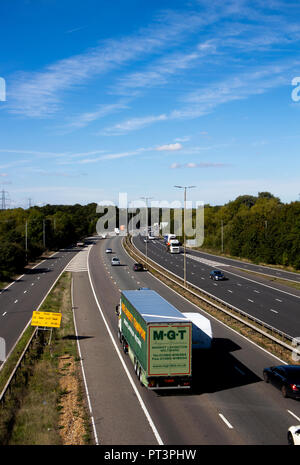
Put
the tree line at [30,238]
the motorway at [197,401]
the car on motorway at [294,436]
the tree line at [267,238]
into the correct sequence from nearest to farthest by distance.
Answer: the car on motorway at [294,436]
the motorway at [197,401]
the tree line at [30,238]
the tree line at [267,238]

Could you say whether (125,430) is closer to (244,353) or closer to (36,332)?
(244,353)

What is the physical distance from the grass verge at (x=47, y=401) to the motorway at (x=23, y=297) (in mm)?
3359

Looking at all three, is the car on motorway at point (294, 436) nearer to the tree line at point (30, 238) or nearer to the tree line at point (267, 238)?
the tree line at point (30, 238)

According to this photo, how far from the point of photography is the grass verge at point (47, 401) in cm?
1523

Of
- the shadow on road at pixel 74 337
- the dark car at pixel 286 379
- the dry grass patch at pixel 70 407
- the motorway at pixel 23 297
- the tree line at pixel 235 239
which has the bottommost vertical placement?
the motorway at pixel 23 297

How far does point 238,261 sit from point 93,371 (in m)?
65.9

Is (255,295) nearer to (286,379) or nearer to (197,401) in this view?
(286,379)

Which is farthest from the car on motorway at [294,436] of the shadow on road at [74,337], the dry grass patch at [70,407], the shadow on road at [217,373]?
the shadow on road at [74,337]

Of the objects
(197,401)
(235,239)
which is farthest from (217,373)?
(235,239)

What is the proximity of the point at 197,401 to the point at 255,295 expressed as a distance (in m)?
29.9

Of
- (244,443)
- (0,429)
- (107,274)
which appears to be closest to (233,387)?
(244,443)

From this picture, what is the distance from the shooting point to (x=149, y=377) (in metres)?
18.3

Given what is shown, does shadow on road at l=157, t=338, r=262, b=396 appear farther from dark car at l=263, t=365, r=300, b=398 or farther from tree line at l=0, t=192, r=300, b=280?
tree line at l=0, t=192, r=300, b=280

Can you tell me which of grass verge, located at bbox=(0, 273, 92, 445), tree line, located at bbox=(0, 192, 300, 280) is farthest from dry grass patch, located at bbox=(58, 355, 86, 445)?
tree line, located at bbox=(0, 192, 300, 280)
